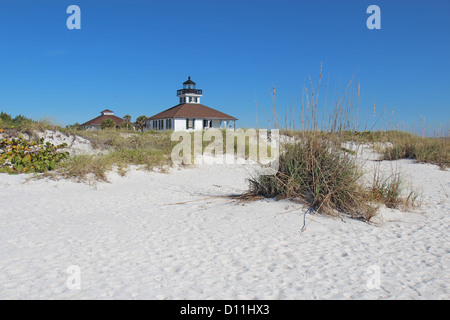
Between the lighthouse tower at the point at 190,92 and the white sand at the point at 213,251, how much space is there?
3704 centimetres

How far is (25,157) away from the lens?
9.23 m

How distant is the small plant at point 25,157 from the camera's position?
8.98 meters

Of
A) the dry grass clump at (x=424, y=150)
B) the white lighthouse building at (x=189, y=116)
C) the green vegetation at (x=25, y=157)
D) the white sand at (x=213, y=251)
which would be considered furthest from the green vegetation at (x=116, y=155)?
the white lighthouse building at (x=189, y=116)

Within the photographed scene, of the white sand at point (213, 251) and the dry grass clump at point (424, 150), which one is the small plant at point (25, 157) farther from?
the dry grass clump at point (424, 150)

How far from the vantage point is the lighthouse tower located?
42.7m

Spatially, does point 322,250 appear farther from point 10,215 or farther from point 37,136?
point 37,136

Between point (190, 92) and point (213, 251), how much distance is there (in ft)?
132

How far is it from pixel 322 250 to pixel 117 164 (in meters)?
7.32

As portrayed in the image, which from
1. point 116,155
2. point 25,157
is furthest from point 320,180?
point 25,157

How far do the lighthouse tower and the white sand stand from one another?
37037mm

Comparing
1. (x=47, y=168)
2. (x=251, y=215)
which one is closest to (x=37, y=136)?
(x=47, y=168)

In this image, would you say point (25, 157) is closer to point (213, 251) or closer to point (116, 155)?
point (116, 155)
